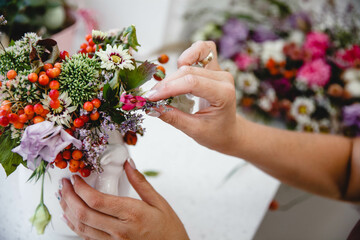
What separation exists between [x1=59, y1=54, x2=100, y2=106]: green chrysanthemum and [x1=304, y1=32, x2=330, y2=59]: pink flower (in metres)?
0.94

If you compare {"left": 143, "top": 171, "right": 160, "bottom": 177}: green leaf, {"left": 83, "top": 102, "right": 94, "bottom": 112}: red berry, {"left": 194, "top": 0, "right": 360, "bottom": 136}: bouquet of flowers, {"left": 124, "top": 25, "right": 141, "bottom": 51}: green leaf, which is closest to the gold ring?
{"left": 124, "top": 25, "right": 141, "bottom": 51}: green leaf

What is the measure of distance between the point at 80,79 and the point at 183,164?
52 centimetres

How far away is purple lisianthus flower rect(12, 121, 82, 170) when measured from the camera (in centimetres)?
36

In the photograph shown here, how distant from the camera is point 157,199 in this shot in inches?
20.5

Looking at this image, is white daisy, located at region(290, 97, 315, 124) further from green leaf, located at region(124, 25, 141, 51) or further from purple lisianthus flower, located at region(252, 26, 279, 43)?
A: green leaf, located at region(124, 25, 141, 51)

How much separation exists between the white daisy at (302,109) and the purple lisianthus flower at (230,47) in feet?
0.97

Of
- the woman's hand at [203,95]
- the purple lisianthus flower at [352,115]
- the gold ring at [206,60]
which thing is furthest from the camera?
the purple lisianthus flower at [352,115]

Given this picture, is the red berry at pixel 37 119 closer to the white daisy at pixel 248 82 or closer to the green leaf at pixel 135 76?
the green leaf at pixel 135 76

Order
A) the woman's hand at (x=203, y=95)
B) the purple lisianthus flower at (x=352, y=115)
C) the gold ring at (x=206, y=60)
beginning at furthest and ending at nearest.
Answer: the purple lisianthus flower at (x=352, y=115) → the gold ring at (x=206, y=60) → the woman's hand at (x=203, y=95)

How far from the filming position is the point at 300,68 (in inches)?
45.7

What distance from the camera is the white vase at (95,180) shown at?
19.2 inches

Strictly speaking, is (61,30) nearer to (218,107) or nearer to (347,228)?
(218,107)

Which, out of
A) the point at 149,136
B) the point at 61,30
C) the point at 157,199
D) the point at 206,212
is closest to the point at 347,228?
the point at 206,212

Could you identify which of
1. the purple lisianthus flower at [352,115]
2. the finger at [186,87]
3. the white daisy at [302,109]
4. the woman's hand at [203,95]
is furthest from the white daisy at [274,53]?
the finger at [186,87]
